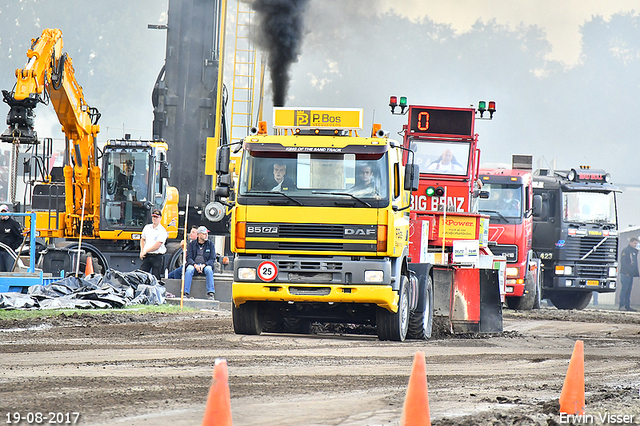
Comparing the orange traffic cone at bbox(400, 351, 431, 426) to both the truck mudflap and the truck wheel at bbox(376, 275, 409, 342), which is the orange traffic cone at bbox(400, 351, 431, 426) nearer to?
the truck wheel at bbox(376, 275, 409, 342)

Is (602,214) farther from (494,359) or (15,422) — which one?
(15,422)

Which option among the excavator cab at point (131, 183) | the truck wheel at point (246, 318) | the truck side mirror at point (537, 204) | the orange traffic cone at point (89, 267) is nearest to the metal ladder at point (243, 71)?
the excavator cab at point (131, 183)

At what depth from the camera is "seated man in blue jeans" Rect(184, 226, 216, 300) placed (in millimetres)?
19164

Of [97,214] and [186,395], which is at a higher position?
[97,214]

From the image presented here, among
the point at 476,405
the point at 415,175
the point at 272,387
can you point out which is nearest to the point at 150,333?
the point at 415,175

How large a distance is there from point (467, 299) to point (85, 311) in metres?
6.35

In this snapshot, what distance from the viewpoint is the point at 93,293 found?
1673 centimetres

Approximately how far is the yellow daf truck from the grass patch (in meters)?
3.81

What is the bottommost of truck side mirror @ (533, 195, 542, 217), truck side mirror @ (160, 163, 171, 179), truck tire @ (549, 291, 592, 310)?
truck tire @ (549, 291, 592, 310)

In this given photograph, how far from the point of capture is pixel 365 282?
1223 cm

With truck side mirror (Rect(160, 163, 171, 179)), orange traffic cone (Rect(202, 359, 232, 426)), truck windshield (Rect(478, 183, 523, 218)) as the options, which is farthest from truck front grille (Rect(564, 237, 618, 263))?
orange traffic cone (Rect(202, 359, 232, 426))

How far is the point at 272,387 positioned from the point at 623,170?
216ft

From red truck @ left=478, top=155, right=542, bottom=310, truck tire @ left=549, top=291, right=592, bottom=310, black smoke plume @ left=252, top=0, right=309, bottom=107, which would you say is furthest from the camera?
truck tire @ left=549, top=291, right=592, bottom=310

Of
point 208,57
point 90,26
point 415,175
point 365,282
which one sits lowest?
point 365,282
